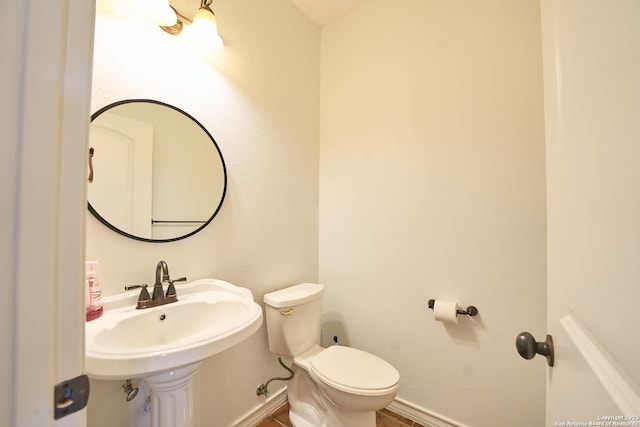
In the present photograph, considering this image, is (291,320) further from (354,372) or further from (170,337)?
(170,337)

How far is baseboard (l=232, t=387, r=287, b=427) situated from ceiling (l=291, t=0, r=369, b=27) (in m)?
2.63

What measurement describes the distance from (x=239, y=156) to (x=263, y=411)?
1531 mm

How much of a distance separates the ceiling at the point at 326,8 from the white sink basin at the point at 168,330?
1912 mm

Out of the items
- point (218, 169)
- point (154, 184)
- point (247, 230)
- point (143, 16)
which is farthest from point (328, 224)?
point (143, 16)

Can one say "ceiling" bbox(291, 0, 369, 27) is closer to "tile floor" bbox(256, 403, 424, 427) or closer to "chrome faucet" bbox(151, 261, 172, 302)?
"chrome faucet" bbox(151, 261, 172, 302)

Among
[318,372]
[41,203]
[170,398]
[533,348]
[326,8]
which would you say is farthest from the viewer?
[326,8]

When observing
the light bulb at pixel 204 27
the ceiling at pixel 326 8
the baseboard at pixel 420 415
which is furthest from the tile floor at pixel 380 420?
the ceiling at pixel 326 8

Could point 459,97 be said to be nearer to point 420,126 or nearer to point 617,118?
point 420,126

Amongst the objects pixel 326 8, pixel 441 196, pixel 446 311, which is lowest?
pixel 446 311

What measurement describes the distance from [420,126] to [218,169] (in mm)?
1206

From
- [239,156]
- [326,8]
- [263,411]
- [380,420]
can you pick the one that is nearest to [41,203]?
[239,156]

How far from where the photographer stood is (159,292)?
38.2 inches

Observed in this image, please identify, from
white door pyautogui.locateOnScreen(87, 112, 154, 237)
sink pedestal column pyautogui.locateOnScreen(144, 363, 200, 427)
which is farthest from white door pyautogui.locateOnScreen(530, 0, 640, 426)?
white door pyautogui.locateOnScreen(87, 112, 154, 237)

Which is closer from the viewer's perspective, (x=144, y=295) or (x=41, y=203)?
(x=41, y=203)
